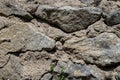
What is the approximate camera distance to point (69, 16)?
8.16ft

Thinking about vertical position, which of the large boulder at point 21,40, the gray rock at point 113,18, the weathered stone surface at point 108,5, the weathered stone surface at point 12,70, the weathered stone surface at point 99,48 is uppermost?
the weathered stone surface at point 108,5

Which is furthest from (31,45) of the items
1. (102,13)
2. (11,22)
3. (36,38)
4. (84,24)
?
(102,13)

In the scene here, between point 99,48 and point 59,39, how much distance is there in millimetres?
305

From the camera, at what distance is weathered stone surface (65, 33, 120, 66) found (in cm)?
240

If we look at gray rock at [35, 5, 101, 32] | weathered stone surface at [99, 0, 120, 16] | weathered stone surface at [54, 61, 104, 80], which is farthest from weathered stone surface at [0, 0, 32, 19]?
weathered stone surface at [99, 0, 120, 16]

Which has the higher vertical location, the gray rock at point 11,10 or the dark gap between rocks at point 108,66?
the gray rock at point 11,10

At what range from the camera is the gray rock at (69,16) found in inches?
98.0

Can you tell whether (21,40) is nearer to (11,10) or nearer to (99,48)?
(11,10)

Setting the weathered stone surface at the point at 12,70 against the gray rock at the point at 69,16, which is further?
the gray rock at the point at 69,16

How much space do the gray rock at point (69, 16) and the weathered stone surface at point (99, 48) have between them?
113 millimetres

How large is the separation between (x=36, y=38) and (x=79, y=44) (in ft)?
1.05

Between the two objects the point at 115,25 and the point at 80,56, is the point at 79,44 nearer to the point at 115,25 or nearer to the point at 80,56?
the point at 80,56

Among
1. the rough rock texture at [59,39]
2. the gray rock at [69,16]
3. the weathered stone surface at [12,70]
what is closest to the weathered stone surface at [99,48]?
the rough rock texture at [59,39]

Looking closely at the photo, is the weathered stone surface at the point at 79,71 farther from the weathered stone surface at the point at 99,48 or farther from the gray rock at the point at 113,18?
the gray rock at the point at 113,18
